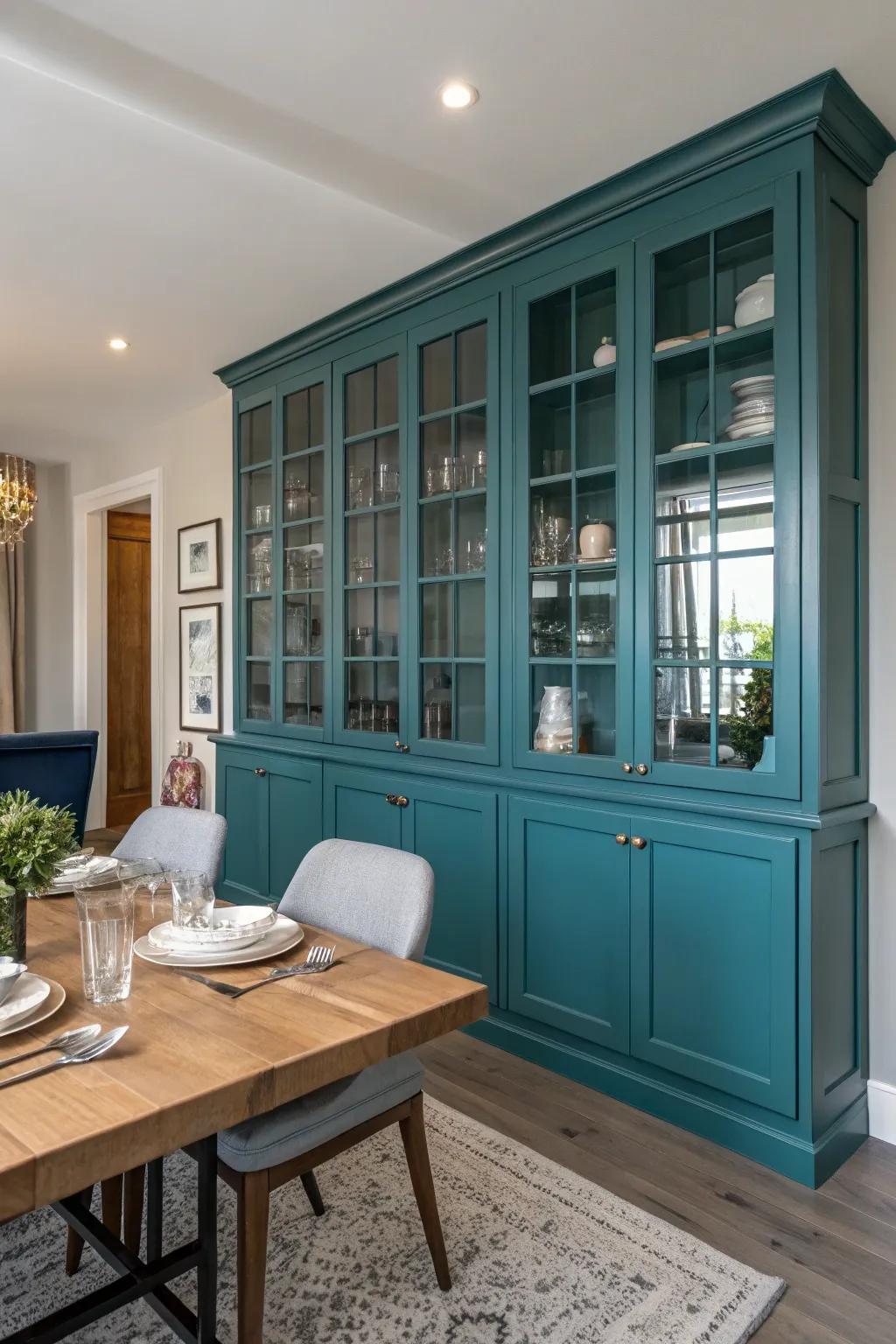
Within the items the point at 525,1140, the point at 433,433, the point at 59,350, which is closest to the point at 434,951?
the point at 525,1140

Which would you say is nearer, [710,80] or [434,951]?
[710,80]

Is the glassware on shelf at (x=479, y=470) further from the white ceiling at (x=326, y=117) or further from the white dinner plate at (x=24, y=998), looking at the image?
the white dinner plate at (x=24, y=998)

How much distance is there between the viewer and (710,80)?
82.9 inches

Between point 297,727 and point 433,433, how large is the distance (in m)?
1.43

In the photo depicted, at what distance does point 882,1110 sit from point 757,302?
7.06 ft

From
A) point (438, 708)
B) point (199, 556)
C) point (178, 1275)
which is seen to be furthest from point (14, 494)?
point (178, 1275)

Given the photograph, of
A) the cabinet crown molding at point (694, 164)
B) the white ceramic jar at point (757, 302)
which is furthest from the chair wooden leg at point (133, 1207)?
the cabinet crown molding at point (694, 164)

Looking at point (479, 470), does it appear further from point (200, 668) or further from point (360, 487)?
point (200, 668)

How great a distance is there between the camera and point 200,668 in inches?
187

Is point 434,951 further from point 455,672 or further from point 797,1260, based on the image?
point 797,1260

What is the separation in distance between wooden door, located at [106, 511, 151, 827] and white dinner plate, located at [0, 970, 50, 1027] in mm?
5222

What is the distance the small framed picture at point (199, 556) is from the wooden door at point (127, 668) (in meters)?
1.74

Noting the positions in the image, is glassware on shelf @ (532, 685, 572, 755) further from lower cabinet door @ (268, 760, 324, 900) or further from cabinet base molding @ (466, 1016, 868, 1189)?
lower cabinet door @ (268, 760, 324, 900)

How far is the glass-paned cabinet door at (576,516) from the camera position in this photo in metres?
2.58
